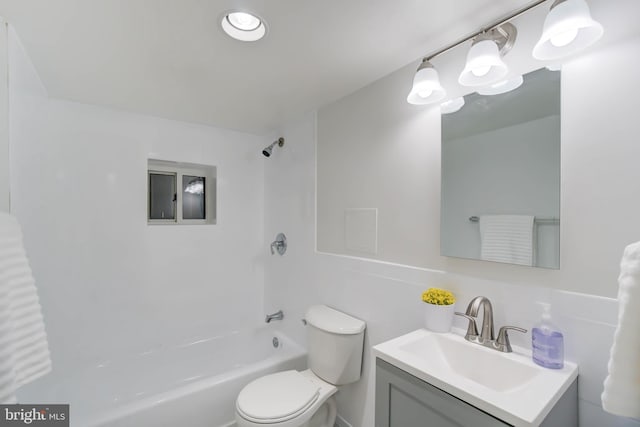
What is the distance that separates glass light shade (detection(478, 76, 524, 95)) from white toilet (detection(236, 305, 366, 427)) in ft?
4.58

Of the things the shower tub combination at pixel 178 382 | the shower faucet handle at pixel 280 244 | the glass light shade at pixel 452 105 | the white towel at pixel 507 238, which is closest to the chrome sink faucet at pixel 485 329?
the white towel at pixel 507 238

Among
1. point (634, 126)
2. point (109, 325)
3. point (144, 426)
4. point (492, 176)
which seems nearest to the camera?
point (634, 126)

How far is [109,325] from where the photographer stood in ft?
7.04

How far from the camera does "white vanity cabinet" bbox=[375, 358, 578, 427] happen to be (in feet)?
2.80

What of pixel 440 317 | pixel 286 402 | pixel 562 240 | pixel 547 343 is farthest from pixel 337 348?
pixel 562 240

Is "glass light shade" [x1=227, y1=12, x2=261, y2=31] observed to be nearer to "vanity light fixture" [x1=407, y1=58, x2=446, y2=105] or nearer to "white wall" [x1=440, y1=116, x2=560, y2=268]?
"vanity light fixture" [x1=407, y1=58, x2=446, y2=105]

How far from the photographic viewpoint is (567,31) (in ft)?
3.06

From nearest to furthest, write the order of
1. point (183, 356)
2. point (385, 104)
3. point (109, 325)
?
1. point (385, 104)
2. point (109, 325)
3. point (183, 356)

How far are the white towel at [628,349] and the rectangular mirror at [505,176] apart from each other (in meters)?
0.40

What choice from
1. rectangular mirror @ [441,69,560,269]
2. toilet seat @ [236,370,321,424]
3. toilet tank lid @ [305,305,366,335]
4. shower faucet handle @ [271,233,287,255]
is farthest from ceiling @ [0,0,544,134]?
toilet seat @ [236,370,321,424]

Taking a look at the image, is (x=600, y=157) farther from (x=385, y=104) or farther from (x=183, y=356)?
(x=183, y=356)

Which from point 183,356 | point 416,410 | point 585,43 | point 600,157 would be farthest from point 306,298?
point 585,43

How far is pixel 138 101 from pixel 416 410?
96.6 inches

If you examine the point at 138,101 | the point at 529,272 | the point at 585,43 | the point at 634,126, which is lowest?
the point at 529,272
